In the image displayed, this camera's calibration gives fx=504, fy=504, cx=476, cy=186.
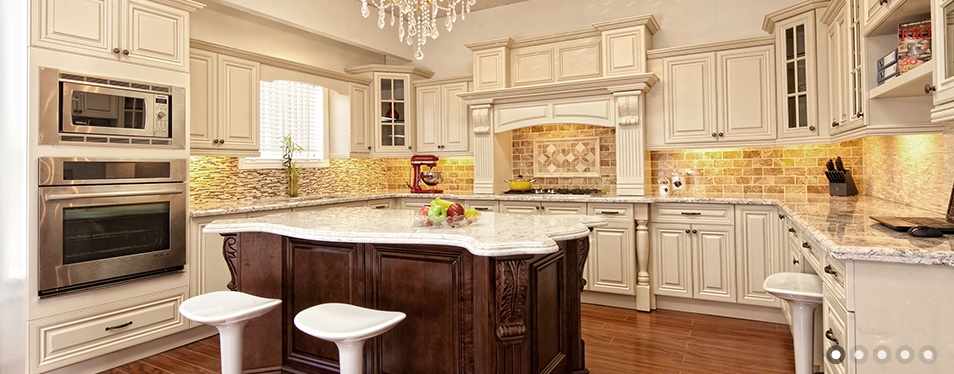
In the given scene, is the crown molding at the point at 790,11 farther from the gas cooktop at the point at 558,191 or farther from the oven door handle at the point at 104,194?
the oven door handle at the point at 104,194

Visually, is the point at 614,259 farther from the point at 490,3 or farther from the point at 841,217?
the point at 490,3

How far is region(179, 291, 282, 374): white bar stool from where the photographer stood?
212 cm

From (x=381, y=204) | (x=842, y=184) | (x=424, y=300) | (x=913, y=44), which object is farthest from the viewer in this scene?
(x=381, y=204)

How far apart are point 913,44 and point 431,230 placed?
2285mm

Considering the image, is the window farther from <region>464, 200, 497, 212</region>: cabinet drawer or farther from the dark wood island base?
the dark wood island base

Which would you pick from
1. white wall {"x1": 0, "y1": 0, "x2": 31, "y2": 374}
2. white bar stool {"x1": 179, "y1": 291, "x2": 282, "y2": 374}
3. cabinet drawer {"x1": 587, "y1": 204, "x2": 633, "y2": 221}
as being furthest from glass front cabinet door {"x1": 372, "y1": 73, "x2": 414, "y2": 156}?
white bar stool {"x1": 179, "y1": 291, "x2": 282, "y2": 374}

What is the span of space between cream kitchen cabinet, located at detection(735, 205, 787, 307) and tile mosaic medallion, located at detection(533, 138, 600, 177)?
1.54m

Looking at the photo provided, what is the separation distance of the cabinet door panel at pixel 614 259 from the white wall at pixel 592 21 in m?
1.91

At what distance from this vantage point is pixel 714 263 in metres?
4.06

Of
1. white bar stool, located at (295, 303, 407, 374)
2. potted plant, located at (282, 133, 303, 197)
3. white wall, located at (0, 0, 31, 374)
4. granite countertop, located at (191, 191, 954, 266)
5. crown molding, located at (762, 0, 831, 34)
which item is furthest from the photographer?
potted plant, located at (282, 133, 303, 197)

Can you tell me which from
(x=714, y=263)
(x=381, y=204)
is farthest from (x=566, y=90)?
(x=381, y=204)

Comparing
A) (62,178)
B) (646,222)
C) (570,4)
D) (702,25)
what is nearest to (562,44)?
Result: (570,4)

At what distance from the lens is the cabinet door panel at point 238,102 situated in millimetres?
4172

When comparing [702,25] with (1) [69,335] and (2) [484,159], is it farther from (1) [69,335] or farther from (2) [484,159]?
(1) [69,335]
